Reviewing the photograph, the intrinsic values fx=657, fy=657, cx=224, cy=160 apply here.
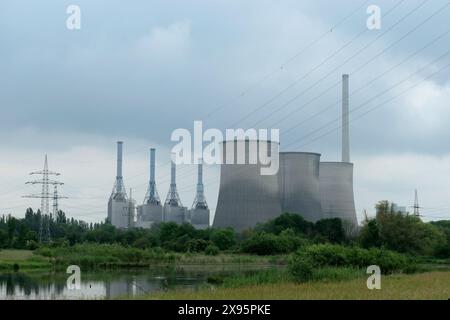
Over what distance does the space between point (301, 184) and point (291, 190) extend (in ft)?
7.02

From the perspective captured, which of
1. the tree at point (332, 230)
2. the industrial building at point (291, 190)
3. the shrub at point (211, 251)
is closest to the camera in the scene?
Result: the shrub at point (211, 251)

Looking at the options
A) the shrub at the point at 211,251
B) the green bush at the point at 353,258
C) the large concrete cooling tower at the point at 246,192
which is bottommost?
the shrub at the point at 211,251

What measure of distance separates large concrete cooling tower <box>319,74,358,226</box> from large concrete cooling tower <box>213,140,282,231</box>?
4.45 m

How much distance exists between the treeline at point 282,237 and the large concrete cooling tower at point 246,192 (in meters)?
1.24

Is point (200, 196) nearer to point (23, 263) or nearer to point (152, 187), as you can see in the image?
point (152, 187)

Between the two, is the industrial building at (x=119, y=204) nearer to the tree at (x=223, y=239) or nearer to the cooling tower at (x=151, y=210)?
the cooling tower at (x=151, y=210)

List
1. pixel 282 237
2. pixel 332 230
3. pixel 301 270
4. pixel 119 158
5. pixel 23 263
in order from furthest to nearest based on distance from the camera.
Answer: pixel 119 158
pixel 332 230
pixel 282 237
pixel 23 263
pixel 301 270

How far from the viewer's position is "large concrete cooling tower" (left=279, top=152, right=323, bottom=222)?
52.4 metres

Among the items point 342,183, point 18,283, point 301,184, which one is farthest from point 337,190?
point 18,283

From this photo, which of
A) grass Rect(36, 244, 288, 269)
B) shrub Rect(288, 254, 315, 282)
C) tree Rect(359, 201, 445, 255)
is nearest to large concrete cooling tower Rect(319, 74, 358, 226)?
tree Rect(359, 201, 445, 255)

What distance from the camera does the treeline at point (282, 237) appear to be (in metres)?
39.3

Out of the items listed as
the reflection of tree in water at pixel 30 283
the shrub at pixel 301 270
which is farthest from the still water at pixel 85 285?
the shrub at pixel 301 270

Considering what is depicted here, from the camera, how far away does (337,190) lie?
56156 millimetres

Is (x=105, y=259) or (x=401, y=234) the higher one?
(x=401, y=234)
